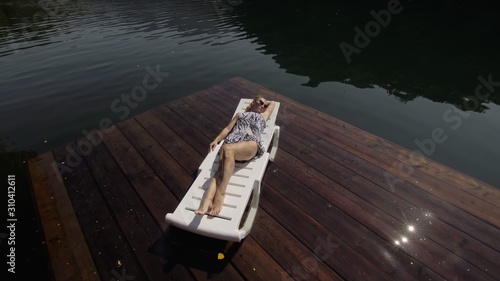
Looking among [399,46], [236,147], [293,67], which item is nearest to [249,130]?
[236,147]

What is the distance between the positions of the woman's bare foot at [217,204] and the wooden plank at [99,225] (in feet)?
3.81

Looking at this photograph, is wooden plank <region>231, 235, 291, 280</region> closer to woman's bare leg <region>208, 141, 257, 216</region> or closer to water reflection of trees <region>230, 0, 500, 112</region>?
woman's bare leg <region>208, 141, 257, 216</region>

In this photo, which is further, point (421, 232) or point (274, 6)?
point (274, 6)

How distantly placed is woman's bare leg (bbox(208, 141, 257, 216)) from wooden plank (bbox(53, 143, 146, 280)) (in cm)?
128

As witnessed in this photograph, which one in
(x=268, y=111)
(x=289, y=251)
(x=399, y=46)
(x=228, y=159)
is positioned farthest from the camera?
(x=399, y=46)

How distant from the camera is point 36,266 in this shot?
3982 mm

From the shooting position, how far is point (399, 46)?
14.0m

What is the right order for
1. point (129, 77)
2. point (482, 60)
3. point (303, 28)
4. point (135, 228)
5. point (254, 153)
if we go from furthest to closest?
1. point (303, 28)
2. point (482, 60)
3. point (129, 77)
4. point (254, 153)
5. point (135, 228)

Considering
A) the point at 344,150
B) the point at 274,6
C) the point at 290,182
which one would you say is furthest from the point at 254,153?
the point at 274,6

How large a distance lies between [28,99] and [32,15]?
20.2m

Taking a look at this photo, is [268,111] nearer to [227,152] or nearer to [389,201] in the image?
[227,152]

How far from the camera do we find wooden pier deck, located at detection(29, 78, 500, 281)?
3.30 m

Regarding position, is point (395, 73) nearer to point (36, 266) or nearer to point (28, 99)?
point (36, 266)

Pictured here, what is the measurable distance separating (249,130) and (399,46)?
13.2m
